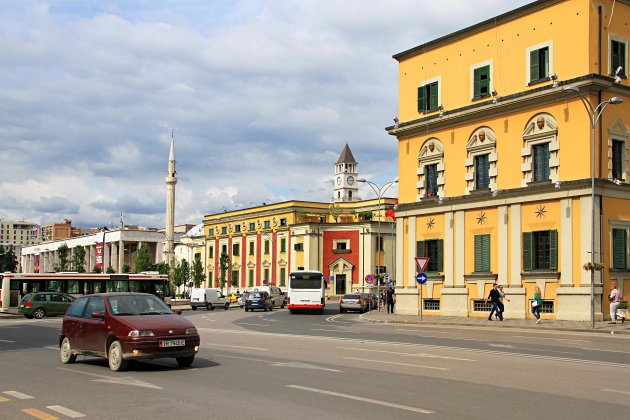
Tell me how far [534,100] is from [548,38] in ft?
9.93

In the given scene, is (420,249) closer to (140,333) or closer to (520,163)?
(520,163)

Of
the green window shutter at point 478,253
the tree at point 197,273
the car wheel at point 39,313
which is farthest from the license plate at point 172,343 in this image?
the tree at point 197,273

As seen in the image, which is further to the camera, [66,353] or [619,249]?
[619,249]

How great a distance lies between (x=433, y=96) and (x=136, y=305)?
31.0 metres

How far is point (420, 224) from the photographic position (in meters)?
43.3

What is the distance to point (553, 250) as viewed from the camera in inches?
1378

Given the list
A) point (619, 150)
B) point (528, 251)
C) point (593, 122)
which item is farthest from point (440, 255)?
point (593, 122)

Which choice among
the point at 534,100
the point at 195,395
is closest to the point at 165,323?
the point at 195,395

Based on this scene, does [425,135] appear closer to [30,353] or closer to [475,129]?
[475,129]

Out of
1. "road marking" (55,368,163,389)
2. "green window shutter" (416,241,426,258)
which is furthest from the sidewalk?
"road marking" (55,368,163,389)

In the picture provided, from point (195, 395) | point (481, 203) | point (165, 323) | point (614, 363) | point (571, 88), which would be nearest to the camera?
point (195, 395)

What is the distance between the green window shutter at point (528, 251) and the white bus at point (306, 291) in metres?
18.4

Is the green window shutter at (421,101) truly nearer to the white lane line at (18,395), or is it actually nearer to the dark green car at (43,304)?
the dark green car at (43,304)

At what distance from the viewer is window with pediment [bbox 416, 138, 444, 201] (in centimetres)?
4206
